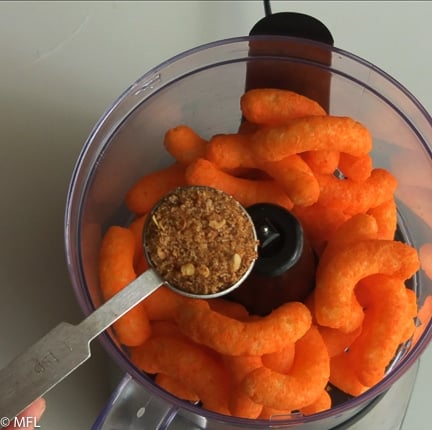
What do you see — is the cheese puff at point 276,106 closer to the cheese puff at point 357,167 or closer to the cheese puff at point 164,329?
the cheese puff at point 357,167

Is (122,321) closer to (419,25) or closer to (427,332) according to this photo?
(427,332)

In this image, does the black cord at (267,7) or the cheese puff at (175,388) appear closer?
the cheese puff at (175,388)

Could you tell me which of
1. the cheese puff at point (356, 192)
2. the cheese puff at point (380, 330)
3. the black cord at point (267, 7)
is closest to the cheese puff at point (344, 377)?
the cheese puff at point (380, 330)

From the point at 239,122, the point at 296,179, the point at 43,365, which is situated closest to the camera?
the point at 43,365

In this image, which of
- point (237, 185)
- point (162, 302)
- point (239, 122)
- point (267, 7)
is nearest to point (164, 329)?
point (162, 302)

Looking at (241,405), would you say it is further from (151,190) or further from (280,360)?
(151,190)

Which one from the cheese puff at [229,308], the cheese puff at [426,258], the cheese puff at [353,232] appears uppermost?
the cheese puff at [426,258]
